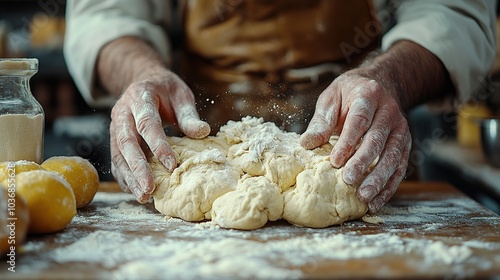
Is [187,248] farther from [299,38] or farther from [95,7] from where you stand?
[95,7]

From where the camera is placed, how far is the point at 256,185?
140cm

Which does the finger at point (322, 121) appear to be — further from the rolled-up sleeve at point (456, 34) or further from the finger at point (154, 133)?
the rolled-up sleeve at point (456, 34)

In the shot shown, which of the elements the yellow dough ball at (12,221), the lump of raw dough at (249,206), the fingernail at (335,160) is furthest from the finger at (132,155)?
the fingernail at (335,160)

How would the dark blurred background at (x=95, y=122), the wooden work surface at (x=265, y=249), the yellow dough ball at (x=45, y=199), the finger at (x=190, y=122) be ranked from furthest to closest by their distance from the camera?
the dark blurred background at (x=95, y=122), the finger at (x=190, y=122), the yellow dough ball at (x=45, y=199), the wooden work surface at (x=265, y=249)

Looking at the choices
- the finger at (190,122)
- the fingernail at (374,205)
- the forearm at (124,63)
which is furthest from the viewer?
the forearm at (124,63)

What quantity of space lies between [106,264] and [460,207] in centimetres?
109

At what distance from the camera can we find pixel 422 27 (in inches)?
76.2

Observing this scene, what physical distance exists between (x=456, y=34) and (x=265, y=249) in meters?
1.21

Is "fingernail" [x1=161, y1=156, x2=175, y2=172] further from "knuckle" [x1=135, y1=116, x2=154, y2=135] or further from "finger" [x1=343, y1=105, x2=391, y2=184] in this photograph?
"finger" [x1=343, y1=105, x2=391, y2=184]

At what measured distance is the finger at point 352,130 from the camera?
142 centimetres

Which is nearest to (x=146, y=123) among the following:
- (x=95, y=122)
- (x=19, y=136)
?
(x=19, y=136)

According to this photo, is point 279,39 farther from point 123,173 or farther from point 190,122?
point 123,173

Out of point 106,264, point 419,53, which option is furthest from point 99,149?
point 419,53

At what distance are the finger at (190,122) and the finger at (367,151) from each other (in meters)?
0.42
